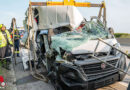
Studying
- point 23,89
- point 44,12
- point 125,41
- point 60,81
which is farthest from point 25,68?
point 125,41

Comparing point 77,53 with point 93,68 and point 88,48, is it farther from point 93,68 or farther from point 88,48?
point 93,68

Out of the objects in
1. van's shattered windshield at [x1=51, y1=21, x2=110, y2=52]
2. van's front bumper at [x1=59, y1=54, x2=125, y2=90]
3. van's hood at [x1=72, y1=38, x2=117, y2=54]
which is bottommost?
van's front bumper at [x1=59, y1=54, x2=125, y2=90]

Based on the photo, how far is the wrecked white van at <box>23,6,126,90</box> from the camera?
2.81m

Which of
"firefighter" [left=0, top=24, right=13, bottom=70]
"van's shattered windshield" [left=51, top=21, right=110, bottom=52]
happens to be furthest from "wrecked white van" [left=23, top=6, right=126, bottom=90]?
"firefighter" [left=0, top=24, right=13, bottom=70]

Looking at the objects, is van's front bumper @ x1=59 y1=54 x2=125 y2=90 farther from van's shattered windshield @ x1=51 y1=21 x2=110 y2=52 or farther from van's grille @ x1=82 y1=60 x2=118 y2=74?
van's shattered windshield @ x1=51 y1=21 x2=110 y2=52

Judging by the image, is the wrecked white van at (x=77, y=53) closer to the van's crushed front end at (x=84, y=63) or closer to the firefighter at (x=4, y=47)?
the van's crushed front end at (x=84, y=63)

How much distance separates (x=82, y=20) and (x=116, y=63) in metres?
2.38

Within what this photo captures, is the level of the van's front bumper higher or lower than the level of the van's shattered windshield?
lower

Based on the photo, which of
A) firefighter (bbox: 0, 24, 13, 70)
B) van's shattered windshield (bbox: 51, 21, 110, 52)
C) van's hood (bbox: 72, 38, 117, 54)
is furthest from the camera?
firefighter (bbox: 0, 24, 13, 70)

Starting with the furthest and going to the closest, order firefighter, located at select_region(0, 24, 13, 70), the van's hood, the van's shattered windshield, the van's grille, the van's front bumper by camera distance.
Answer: firefighter, located at select_region(0, 24, 13, 70)
the van's shattered windshield
the van's hood
the van's grille
the van's front bumper

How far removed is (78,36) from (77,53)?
83 centimetres

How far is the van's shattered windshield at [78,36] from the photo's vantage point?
344 cm

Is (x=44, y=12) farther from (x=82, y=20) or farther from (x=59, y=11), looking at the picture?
(x=82, y=20)

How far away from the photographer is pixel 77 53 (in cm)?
323
